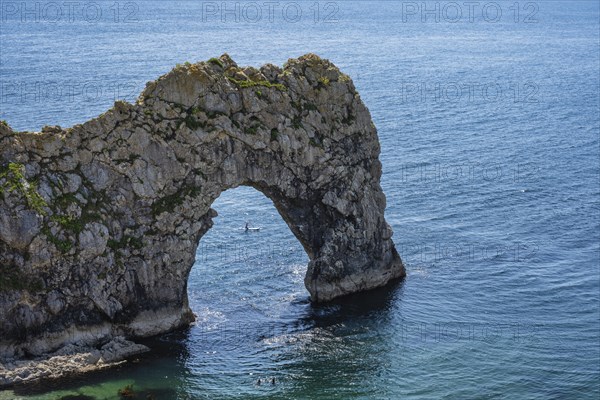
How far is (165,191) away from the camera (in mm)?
71562

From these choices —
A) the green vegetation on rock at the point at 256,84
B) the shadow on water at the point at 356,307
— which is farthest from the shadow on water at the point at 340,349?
the green vegetation on rock at the point at 256,84

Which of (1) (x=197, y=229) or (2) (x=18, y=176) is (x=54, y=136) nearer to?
(2) (x=18, y=176)

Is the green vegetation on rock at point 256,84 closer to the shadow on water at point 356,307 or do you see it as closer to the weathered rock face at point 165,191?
the weathered rock face at point 165,191

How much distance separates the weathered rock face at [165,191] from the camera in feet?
217

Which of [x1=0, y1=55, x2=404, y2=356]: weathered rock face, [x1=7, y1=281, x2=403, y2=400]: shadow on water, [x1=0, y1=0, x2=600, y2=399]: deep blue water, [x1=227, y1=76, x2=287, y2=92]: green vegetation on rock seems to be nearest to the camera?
[x1=7, y1=281, x2=403, y2=400]: shadow on water

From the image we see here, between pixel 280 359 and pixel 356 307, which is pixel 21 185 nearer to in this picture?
pixel 280 359

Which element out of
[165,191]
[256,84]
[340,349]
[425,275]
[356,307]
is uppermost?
[256,84]

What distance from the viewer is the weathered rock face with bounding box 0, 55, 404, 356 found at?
6625 centimetres

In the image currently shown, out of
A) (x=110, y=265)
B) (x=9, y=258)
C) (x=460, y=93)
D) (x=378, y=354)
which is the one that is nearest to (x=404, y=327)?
(x=378, y=354)

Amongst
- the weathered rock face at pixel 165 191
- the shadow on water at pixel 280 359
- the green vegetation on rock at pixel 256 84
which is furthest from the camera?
the green vegetation on rock at pixel 256 84

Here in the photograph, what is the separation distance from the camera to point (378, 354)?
7119cm

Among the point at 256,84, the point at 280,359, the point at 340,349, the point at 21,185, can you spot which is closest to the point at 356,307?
the point at 340,349

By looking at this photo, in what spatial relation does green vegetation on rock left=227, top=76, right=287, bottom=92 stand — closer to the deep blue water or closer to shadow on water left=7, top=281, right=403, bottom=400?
the deep blue water

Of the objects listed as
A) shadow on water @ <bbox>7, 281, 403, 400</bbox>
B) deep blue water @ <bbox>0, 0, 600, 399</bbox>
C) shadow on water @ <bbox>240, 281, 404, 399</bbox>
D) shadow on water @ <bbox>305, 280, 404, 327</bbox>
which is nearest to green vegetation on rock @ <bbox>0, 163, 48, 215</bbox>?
shadow on water @ <bbox>7, 281, 403, 400</bbox>
